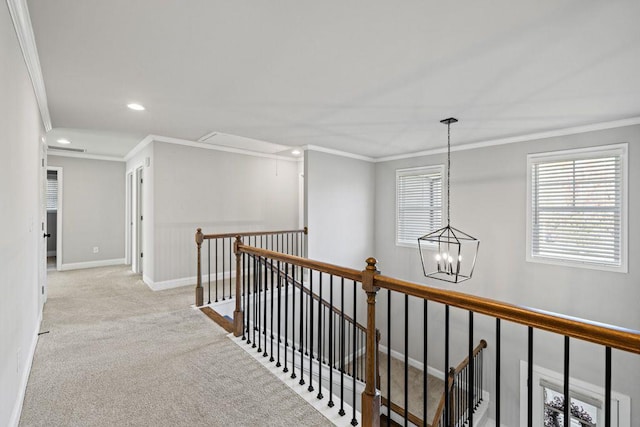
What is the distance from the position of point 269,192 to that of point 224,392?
4244 millimetres

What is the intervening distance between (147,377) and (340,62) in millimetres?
2792

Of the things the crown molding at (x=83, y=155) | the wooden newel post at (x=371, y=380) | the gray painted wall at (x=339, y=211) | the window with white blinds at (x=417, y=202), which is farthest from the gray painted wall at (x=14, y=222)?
the window with white blinds at (x=417, y=202)

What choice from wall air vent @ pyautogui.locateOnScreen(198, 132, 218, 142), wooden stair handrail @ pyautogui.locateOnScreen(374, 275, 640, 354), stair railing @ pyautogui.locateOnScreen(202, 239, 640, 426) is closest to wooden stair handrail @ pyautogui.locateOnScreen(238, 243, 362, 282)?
stair railing @ pyautogui.locateOnScreen(202, 239, 640, 426)

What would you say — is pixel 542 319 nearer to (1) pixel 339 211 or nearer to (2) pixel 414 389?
(1) pixel 339 211

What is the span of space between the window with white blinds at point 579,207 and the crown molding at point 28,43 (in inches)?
211

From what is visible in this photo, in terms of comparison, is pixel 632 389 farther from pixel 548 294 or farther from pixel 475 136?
pixel 475 136

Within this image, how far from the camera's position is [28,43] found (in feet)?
6.67

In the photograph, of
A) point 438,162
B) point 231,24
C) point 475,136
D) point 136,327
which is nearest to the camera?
point 231,24

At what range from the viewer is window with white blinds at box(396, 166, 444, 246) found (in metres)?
5.51

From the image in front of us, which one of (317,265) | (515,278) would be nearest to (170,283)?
(317,265)

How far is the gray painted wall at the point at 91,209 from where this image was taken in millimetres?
5953

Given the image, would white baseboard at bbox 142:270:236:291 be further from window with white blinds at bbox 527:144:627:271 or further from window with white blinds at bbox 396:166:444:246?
window with white blinds at bbox 527:144:627:271

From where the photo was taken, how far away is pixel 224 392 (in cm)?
213

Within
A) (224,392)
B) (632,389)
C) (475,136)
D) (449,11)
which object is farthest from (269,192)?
(632,389)
